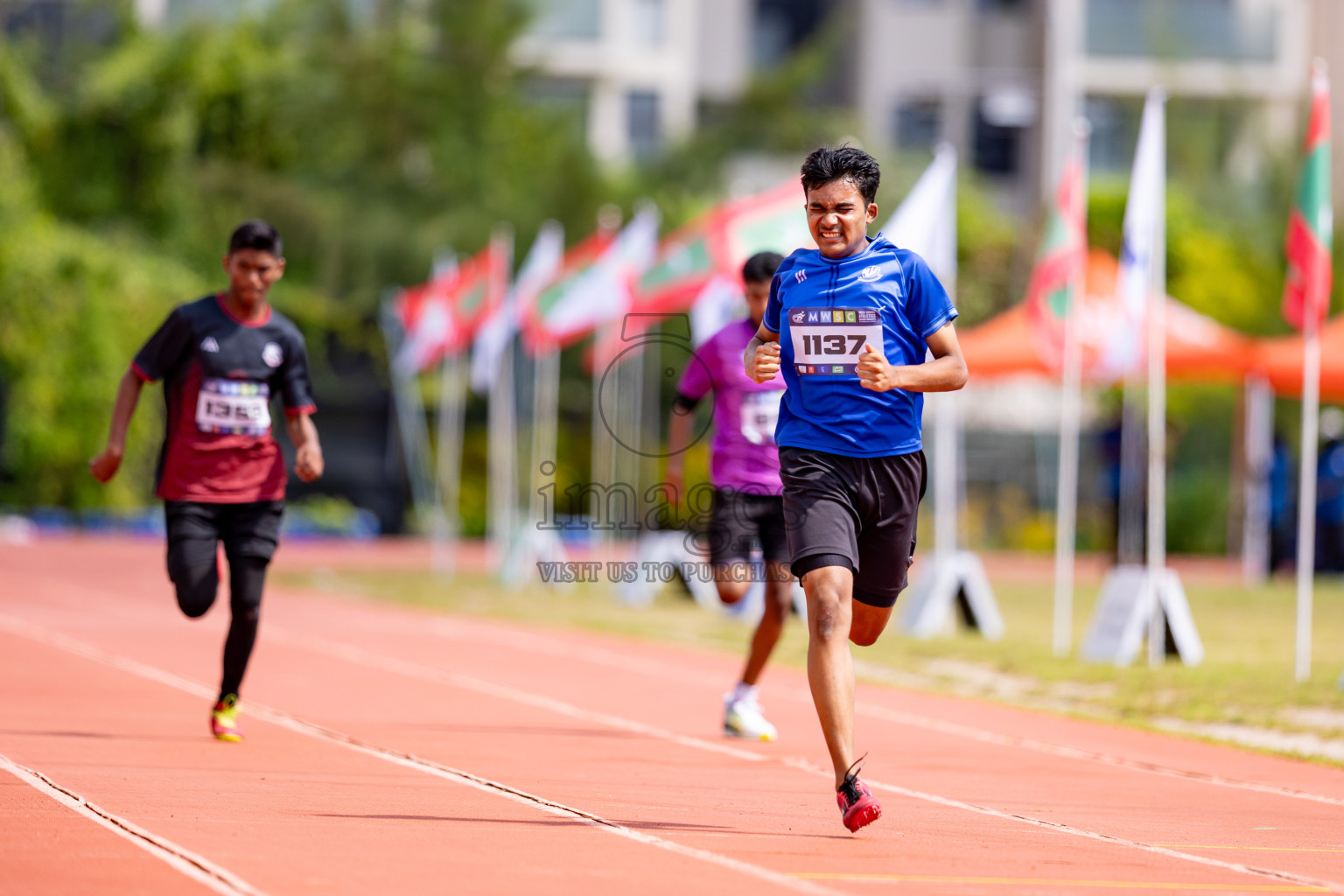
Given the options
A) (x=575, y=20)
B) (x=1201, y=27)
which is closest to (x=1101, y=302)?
(x=1201, y=27)

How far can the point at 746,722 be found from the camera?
30.9ft

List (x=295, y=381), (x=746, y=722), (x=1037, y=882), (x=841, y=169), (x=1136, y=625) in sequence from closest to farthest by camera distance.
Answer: (x=1037, y=882) < (x=841, y=169) < (x=295, y=381) < (x=746, y=722) < (x=1136, y=625)

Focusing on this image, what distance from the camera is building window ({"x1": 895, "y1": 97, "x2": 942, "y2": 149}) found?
5006 cm

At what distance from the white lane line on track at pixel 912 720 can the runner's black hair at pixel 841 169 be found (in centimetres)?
326

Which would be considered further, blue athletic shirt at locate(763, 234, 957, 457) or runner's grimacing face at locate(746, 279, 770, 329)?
runner's grimacing face at locate(746, 279, 770, 329)

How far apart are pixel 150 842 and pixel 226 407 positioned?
325 centimetres

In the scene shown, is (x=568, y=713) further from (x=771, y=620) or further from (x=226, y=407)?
(x=226, y=407)

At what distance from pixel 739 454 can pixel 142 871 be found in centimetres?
467

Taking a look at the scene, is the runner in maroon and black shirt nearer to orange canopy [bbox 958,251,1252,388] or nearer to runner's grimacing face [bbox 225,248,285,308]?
runner's grimacing face [bbox 225,248,285,308]

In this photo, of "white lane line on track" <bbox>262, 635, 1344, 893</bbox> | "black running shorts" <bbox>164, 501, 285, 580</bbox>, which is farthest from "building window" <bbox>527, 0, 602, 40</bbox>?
"black running shorts" <bbox>164, 501, 285, 580</bbox>

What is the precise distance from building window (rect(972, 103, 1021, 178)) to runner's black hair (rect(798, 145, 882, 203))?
44652 millimetres

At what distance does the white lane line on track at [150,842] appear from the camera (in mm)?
5348

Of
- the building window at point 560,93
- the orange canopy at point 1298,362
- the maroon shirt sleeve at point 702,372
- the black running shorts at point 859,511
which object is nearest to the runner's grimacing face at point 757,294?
the maroon shirt sleeve at point 702,372

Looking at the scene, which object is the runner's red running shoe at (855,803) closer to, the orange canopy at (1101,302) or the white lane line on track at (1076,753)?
the white lane line on track at (1076,753)
